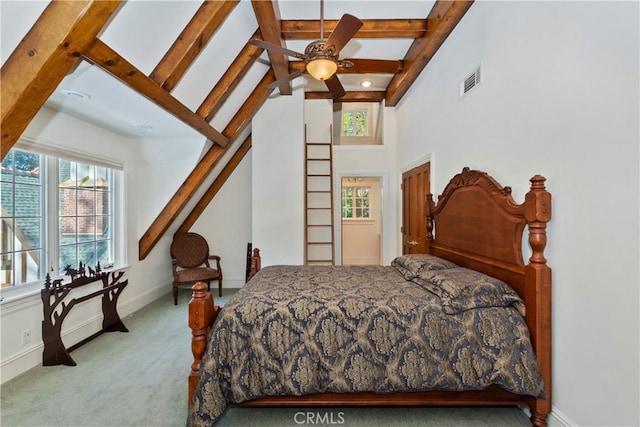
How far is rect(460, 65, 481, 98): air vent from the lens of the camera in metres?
2.48

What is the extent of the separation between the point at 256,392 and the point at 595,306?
1893 mm

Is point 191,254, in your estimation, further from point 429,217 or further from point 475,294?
point 475,294

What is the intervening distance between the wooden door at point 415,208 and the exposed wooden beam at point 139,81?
268 cm

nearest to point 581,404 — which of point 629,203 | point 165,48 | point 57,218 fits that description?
point 629,203

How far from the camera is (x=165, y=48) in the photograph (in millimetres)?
2279

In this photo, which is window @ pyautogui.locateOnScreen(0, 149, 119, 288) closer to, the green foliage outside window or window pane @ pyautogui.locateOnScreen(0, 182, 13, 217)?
window pane @ pyautogui.locateOnScreen(0, 182, 13, 217)

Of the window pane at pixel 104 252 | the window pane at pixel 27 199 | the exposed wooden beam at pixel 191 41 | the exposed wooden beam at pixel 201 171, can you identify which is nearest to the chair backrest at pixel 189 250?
the exposed wooden beam at pixel 201 171

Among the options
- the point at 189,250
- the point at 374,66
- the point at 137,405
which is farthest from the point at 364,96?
the point at 137,405

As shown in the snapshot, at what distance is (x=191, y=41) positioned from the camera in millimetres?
2262

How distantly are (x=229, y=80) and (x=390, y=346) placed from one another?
2.92 meters

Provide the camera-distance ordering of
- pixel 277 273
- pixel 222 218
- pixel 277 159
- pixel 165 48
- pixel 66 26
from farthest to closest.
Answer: pixel 222 218
pixel 277 159
pixel 277 273
pixel 165 48
pixel 66 26

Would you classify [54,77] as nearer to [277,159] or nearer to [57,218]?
[57,218]

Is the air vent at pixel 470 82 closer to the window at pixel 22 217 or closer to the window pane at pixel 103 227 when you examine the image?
the window at pixel 22 217

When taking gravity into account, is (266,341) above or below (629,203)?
below
